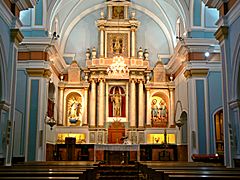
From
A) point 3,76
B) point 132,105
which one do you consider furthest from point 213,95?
point 3,76

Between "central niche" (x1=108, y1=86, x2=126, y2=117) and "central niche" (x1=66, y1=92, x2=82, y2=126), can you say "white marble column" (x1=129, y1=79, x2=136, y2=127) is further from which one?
"central niche" (x1=66, y1=92, x2=82, y2=126)

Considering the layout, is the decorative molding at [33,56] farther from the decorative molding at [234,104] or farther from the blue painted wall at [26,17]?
the decorative molding at [234,104]

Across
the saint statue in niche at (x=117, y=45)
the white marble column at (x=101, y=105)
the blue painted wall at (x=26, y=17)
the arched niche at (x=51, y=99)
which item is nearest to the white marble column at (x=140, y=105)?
the white marble column at (x=101, y=105)

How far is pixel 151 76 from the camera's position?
58.5ft

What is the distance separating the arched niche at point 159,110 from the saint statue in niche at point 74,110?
139 inches

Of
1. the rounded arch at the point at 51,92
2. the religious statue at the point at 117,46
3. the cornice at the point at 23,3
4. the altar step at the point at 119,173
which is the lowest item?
the altar step at the point at 119,173

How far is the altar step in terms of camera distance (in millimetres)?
10164

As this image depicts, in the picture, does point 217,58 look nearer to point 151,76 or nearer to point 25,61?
point 151,76

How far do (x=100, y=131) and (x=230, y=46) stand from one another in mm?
9459

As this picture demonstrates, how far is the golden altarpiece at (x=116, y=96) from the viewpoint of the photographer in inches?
665

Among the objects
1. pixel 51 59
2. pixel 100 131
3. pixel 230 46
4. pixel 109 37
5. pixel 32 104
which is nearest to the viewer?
pixel 230 46

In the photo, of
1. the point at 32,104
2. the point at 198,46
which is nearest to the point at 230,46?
the point at 198,46

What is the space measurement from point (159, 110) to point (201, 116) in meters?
4.40

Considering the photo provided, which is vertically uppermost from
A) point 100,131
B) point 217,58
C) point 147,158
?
point 217,58
